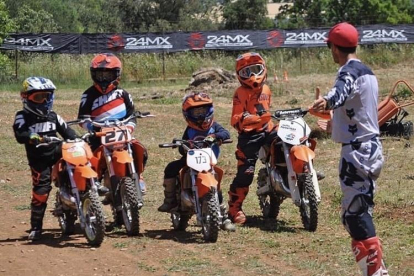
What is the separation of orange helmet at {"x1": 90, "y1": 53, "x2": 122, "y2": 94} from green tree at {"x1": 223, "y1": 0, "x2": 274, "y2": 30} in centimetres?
Answer: 5164

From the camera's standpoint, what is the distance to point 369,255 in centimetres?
655

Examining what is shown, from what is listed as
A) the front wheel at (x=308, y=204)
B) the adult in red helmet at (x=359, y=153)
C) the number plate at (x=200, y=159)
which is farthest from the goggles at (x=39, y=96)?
the adult in red helmet at (x=359, y=153)

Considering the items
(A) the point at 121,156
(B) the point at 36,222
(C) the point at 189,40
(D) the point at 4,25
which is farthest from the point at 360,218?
(C) the point at 189,40

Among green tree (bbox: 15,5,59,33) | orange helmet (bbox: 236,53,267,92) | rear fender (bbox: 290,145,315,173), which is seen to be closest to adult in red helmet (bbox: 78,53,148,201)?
orange helmet (bbox: 236,53,267,92)

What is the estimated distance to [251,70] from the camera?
10.1m

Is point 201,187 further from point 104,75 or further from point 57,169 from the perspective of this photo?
point 104,75

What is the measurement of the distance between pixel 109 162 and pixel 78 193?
1.91ft

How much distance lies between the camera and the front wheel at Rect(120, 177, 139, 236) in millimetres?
9367

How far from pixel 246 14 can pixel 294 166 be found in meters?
53.5

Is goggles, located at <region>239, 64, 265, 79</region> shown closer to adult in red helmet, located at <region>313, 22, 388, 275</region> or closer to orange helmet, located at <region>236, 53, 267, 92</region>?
orange helmet, located at <region>236, 53, 267, 92</region>

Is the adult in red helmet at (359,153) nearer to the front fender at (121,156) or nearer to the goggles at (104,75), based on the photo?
the front fender at (121,156)

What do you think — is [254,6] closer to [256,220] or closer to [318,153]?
[318,153]

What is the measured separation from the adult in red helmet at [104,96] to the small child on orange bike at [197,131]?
2.69ft

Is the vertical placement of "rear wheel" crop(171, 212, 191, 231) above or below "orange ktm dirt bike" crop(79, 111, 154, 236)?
below
